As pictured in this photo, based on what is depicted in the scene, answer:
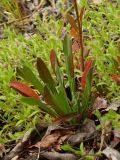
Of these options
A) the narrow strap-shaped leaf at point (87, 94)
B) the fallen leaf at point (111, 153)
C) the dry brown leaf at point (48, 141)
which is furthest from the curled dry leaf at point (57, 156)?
the narrow strap-shaped leaf at point (87, 94)

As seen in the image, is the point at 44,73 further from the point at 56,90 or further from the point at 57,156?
the point at 57,156

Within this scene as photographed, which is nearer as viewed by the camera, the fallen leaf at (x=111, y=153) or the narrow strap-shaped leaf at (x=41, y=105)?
the fallen leaf at (x=111, y=153)

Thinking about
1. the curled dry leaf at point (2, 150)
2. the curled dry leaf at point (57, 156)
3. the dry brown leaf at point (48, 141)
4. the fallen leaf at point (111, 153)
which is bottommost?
the curled dry leaf at point (2, 150)

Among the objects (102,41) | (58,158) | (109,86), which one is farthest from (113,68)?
(58,158)

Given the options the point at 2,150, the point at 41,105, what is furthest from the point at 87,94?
the point at 2,150

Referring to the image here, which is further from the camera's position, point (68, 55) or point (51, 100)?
point (68, 55)

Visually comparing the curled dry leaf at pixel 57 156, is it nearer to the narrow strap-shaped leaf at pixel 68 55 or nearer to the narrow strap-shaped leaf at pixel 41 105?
the narrow strap-shaped leaf at pixel 41 105

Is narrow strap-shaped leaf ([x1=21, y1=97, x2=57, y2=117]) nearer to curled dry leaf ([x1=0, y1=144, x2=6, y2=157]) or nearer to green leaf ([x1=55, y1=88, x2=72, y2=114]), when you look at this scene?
green leaf ([x1=55, y1=88, x2=72, y2=114])

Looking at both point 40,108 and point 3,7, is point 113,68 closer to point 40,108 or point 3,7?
point 40,108
